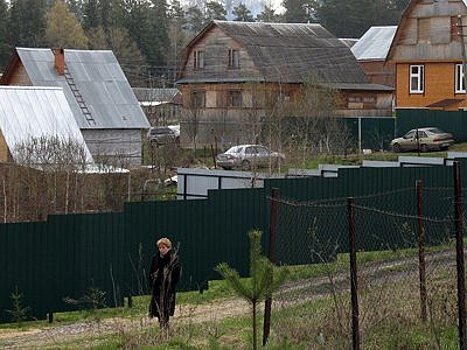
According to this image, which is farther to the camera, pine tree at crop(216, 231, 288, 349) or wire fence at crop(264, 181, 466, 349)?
wire fence at crop(264, 181, 466, 349)

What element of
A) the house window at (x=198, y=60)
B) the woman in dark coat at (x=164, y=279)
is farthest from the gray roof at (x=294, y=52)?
the woman in dark coat at (x=164, y=279)

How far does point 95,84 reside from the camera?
46906 millimetres

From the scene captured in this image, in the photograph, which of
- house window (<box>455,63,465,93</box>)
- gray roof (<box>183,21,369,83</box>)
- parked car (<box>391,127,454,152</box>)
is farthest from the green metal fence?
gray roof (<box>183,21,369,83</box>)

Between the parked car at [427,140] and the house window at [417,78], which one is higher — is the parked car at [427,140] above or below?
below

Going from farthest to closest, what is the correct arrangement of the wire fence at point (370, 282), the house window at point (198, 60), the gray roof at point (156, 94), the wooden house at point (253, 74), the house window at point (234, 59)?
the gray roof at point (156, 94) < the house window at point (198, 60) < the house window at point (234, 59) < the wooden house at point (253, 74) < the wire fence at point (370, 282)

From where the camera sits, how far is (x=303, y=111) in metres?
43.3

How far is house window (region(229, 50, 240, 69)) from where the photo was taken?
55250mm

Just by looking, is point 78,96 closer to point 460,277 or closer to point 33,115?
point 33,115

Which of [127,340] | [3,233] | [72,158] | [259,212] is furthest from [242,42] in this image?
[127,340]

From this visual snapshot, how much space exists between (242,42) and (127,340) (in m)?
44.3

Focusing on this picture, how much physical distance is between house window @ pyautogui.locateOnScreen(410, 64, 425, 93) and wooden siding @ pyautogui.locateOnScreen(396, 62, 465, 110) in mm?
194

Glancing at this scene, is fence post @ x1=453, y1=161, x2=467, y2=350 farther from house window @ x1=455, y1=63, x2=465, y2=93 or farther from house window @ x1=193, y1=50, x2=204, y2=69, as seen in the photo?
house window @ x1=193, y1=50, x2=204, y2=69

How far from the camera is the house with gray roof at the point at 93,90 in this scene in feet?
148

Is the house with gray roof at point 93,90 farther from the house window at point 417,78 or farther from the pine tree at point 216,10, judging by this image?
the pine tree at point 216,10
